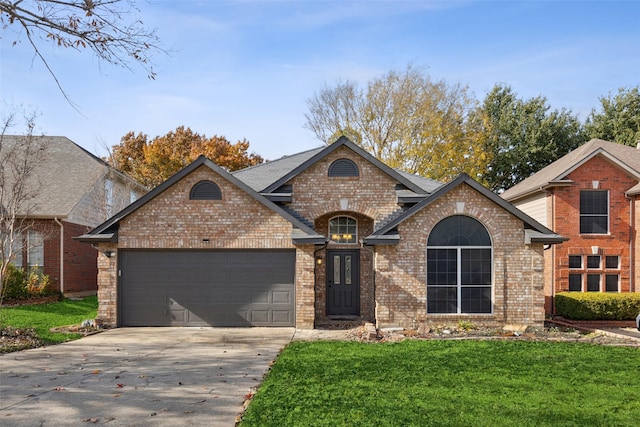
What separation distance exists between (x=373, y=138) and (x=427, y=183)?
15.3 m

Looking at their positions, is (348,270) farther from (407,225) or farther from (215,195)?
(215,195)

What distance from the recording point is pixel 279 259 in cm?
1515

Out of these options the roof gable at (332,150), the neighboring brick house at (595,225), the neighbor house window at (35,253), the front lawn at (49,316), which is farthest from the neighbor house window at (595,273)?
the neighbor house window at (35,253)

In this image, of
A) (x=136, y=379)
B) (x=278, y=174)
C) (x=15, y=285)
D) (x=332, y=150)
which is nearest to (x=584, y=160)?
(x=332, y=150)

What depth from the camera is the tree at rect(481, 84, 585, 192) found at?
35.6 meters

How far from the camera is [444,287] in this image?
1466 cm

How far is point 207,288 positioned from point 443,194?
7109 millimetres

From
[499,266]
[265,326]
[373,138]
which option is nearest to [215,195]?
[265,326]

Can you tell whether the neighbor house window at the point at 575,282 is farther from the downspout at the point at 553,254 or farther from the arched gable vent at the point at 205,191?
the arched gable vent at the point at 205,191

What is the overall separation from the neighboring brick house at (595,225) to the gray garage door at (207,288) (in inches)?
395

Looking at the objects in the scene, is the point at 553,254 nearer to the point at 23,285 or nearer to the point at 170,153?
the point at 23,285

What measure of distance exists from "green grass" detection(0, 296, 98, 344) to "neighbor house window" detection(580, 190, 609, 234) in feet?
54.7

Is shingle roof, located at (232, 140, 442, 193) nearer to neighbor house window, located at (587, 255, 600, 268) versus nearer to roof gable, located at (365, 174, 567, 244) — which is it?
roof gable, located at (365, 174, 567, 244)

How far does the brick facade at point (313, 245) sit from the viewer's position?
14547 mm
